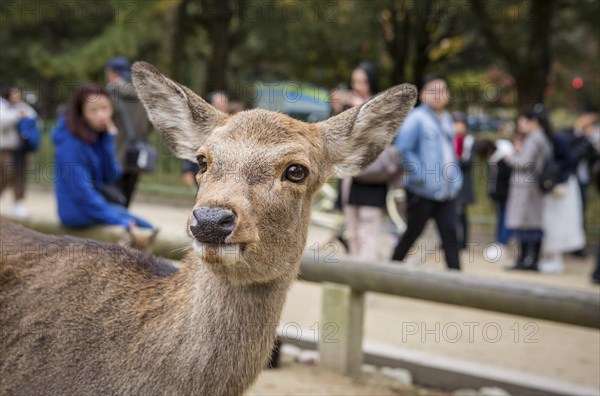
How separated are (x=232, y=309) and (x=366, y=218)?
5.35 m

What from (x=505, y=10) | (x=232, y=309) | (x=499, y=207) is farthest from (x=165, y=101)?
(x=505, y=10)

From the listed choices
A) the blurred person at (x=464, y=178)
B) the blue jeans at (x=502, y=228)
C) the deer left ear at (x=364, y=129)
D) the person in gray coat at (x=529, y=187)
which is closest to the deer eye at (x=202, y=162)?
the deer left ear at (x=364, y=129)

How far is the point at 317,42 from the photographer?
2870 centimetres

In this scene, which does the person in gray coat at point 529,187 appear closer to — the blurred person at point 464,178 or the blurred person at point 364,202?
the blurred person at point 464,178

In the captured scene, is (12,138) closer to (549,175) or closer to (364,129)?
(549,175)

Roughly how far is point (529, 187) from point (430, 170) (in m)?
4.06

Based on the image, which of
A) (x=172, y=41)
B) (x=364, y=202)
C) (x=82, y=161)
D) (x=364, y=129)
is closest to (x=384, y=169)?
(x=364, y=202)

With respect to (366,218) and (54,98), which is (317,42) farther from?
(366,218)

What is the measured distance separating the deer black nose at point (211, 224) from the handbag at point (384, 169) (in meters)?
5.39

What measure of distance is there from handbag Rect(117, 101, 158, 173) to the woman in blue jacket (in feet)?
6.98

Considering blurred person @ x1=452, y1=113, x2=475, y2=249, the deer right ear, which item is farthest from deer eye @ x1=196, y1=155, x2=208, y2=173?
blurred person @ x1=452, y1=113, x2=475, y2=249

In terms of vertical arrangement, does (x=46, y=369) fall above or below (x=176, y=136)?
below

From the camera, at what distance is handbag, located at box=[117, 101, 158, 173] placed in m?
8.82

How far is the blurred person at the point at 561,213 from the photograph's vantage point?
39.1 feet
